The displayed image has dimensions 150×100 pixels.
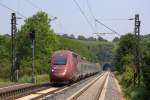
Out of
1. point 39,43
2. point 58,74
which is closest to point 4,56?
point 39,43

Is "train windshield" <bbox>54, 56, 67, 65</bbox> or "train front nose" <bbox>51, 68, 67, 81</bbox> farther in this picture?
"train windshield" <bbox>54, 56, 67, 65</bbox>

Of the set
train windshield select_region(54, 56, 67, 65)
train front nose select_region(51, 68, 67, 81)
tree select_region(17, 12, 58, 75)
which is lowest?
train front nose select_region(51, 68, 67, 81)

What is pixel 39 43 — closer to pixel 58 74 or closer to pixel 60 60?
pixel 60 60

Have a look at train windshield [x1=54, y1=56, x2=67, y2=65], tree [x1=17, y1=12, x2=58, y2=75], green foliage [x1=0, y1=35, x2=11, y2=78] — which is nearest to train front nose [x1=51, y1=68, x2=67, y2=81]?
train windshield [x1=54, y1=56, x2=67, y2=65]

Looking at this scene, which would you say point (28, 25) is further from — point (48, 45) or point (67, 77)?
point (67, 77)

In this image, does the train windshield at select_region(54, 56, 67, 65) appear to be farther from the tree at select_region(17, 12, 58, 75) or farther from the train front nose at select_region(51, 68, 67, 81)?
the tree at select_region(17, 12, 58, 75)

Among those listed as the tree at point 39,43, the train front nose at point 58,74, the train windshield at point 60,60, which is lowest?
the train front nose at point 58,74

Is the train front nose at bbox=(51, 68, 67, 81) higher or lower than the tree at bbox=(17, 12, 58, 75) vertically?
lower

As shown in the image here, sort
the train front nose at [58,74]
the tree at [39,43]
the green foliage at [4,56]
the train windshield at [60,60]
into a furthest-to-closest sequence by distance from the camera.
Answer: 1. the tree at [39,43]
2. the green foliage at [4,56]
3. the train windshield at [60,60]
4. the train front nose at [58,74]

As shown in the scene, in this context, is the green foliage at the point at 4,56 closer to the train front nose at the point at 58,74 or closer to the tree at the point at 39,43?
the tree at the point at 39,43

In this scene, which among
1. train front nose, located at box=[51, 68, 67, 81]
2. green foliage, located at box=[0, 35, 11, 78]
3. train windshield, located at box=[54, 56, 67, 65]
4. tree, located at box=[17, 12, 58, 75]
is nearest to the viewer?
train front nose, located at box=[51, 68, 67, 81]

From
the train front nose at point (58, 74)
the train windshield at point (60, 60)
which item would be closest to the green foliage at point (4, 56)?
the train windshield at point (60, 60)

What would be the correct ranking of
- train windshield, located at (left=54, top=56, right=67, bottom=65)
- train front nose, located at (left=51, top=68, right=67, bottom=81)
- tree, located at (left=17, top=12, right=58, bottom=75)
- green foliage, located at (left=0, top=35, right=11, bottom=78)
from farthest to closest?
tree, located at (left=17, top=12, right=58, bottom=75) < green foliage, located at (left=0, top=35, right=11, bottom=78) < train windshield, located at (left=54, top=56, right=67, bottom=65) < train front nose, located at (left=51, top=68, right=67, bottom=81)

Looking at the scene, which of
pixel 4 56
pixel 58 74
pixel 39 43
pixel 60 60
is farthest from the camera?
pixel 4 56
